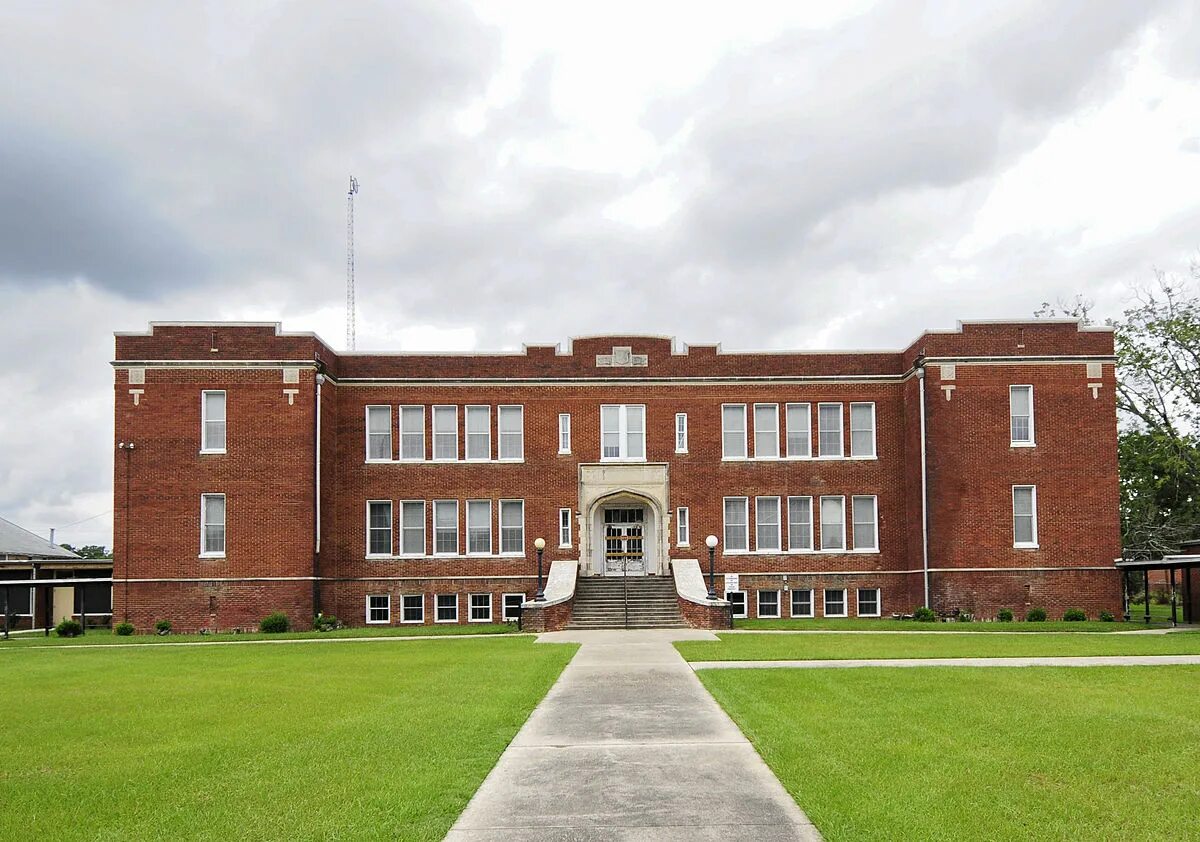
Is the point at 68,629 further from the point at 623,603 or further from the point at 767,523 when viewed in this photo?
the point at 767,523

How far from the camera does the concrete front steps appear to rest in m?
33.7

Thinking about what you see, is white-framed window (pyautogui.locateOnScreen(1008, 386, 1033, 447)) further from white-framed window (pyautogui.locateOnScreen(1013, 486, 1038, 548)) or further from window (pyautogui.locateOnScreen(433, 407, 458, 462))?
window (pyautogui.locateOnScreen(433, 407, 458, 462))

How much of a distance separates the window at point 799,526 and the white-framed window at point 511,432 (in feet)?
29.8

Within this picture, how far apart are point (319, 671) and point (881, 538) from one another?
897 inches

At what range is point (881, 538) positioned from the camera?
38.8 metres

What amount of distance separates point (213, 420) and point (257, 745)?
82.1 feet

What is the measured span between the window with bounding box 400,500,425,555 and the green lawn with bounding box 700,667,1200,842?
21491 mm

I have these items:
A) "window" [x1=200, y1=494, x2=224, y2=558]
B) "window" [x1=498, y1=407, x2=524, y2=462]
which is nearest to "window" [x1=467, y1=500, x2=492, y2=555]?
"window" [x1=498, y1=407, x2=524, y2=462]

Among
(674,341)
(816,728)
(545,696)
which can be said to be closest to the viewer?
(816,728)

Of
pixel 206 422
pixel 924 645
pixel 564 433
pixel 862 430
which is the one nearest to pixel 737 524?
pixel 862 430

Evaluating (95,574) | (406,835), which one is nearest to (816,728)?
(406,835)

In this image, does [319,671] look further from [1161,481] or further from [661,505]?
[1161,481]

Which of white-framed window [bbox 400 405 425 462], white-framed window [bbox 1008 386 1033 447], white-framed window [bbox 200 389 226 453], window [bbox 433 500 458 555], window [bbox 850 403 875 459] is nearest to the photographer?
white-framed window [bbox 200 389 226 453]

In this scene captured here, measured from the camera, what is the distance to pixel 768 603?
127 ft
